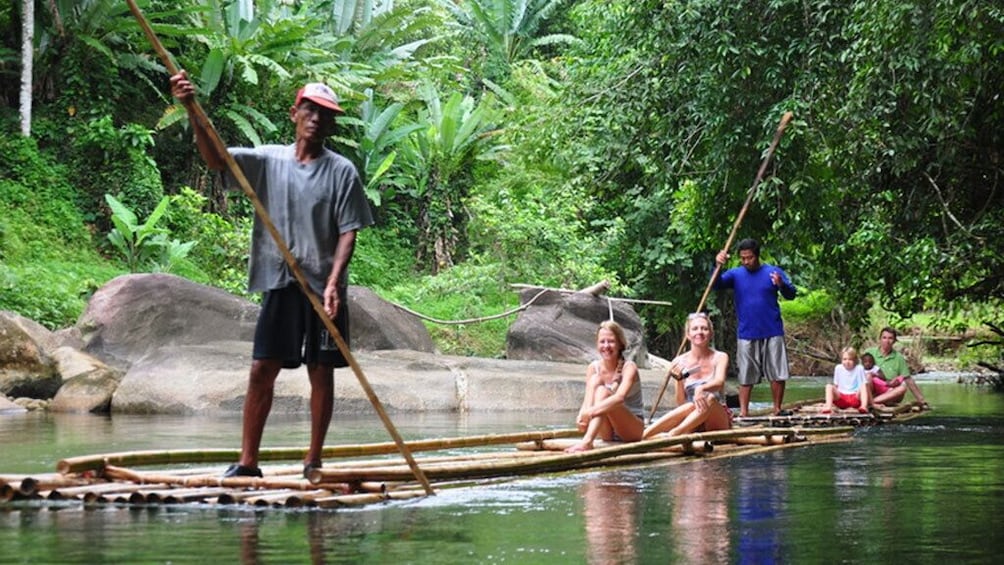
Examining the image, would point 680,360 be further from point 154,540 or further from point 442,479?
point 154,540

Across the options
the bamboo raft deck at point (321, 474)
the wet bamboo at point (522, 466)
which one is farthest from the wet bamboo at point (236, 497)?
the wet bamboo at point (522, 466)

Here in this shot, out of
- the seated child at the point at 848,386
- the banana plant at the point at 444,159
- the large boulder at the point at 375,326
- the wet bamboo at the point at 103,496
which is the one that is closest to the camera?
the wet bamboo at the point at 103,496

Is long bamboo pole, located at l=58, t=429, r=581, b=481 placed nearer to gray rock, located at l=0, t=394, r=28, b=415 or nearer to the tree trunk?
gray rock, located at l=0, t=394, r=28, b=415

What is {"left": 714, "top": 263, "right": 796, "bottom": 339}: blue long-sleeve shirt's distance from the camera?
14906 mm

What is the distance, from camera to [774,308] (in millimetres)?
15086

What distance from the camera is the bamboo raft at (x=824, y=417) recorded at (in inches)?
546

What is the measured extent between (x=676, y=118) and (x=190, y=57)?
54.9 ft

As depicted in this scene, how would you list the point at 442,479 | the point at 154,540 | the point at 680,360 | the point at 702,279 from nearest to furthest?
the point at 154,540
the point at 442,479
the point at 680,360
the point at 702,279

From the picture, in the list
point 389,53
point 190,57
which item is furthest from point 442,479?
point 389,53

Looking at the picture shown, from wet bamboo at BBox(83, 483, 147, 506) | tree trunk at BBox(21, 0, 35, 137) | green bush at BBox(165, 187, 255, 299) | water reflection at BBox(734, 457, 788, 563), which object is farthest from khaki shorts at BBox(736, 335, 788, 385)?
tree trunk at BBox(21, 0, 35, 137)

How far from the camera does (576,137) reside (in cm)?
1888

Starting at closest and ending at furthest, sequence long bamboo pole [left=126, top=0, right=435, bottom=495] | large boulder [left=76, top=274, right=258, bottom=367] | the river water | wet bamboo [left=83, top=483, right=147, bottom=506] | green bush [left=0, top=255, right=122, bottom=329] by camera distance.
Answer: the river water < wet bamboo [left=83, top=483, right=147, bottom=506] < long bamboo pole [left=126, top=0, right=435, bottom=495] < large boulder [left=76, top=274, right=258, bottom=367] < green bush [left=0, top=255, right=122, bottom=329]

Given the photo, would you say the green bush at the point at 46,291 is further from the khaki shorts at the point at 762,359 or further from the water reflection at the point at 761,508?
the water reflection at the point at 761,508

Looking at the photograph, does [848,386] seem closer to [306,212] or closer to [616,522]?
[306,212]
